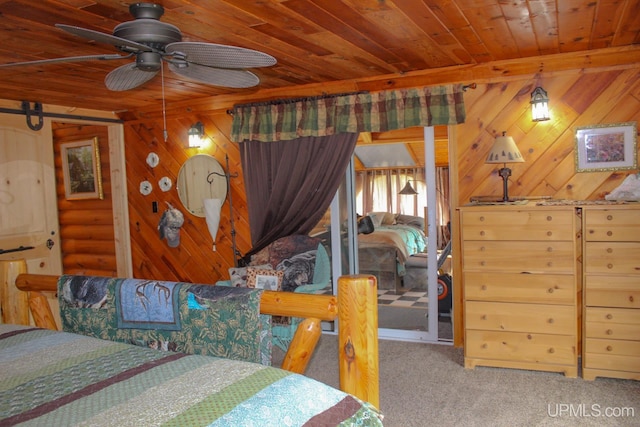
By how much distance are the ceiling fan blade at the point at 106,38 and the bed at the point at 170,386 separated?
1.08m

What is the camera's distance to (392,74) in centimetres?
394

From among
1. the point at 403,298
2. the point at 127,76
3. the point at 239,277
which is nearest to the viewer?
the point at 127,76

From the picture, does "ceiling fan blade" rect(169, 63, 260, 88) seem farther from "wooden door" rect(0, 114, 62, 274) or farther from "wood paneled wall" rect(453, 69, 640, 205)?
"wooden door" rect(0, 114, 62, 274)

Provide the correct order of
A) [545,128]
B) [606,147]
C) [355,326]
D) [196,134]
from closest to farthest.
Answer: [355,326]
[606,147]
[545,128]
[196,134]

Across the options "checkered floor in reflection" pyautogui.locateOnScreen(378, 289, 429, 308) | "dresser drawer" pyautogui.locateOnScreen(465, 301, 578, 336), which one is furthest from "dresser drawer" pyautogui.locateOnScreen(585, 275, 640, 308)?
"checkered floor in reflection" pyautogui.locateOnScreen(378, 289, 429, 308)

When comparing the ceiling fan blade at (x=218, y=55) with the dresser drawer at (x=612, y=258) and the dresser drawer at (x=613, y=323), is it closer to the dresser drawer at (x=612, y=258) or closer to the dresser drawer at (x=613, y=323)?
the dresser drawer at (x=612, y=258)

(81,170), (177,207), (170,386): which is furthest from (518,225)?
(81,170)

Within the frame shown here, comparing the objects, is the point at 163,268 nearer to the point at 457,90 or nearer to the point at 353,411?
the point at 457,90

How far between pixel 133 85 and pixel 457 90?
7.63 feet

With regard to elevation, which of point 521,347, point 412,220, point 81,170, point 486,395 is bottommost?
point 486,395

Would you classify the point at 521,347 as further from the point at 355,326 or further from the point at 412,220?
the point at 412,220

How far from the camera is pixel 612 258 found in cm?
313

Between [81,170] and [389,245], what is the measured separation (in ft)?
11.7

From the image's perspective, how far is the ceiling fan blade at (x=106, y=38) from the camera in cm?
176
